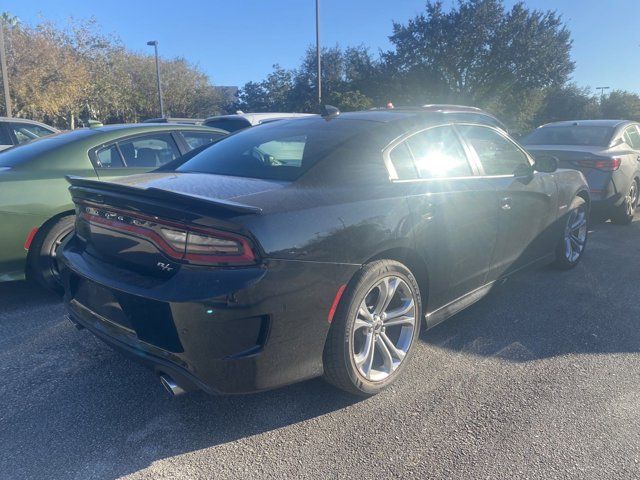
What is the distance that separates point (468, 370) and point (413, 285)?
0.69 m

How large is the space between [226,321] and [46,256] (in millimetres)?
2699

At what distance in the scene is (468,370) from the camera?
3.14 metres

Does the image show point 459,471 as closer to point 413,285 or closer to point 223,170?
point 413,285

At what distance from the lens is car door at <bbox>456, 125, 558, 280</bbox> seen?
3.71 meters

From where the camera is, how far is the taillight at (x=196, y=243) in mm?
2184

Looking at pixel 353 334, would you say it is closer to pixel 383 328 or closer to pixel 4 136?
pixel 383 328

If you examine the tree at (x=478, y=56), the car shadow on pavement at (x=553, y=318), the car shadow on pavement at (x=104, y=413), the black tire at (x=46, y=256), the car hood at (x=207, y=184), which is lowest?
the car shadow on pavement at (x=553, y=318)

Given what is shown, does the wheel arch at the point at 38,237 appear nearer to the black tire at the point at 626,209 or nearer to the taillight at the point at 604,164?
the taillight at the point at 604,164

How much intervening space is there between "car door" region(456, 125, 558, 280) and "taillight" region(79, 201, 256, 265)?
7.09 ft

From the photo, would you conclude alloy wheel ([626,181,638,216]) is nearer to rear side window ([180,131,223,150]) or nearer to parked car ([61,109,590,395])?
parked car ([61,109,590,395])

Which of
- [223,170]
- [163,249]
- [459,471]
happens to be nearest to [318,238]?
[163,249]

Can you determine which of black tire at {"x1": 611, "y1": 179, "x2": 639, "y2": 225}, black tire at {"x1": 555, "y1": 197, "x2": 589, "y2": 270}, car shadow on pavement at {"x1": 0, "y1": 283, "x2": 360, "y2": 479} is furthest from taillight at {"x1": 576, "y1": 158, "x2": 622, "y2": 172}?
car shadow on pavement at {"x1": 0, "y1": 283, "x2": 360, "y2": 479}

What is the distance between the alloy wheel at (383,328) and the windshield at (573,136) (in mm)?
5732

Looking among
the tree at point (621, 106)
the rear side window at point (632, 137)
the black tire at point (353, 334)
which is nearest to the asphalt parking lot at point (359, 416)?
the black tire at point (353, 334)
